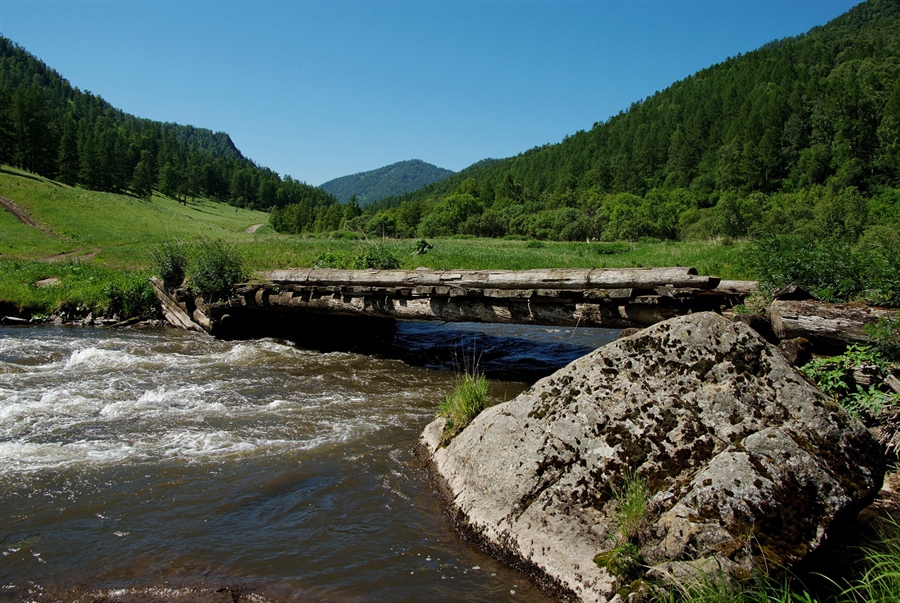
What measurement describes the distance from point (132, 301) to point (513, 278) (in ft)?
42.2

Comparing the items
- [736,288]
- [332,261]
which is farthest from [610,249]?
[736,288]

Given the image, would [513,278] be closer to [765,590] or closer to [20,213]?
[765,590]

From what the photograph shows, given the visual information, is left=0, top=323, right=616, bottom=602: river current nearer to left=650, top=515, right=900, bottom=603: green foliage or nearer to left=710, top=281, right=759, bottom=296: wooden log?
left=650, top=515, right=900, bottom=603: green foliage

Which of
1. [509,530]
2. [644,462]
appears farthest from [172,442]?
[644,462]

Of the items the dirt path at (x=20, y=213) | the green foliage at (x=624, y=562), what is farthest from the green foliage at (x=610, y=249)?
the dirt path at (x=20, y=213)

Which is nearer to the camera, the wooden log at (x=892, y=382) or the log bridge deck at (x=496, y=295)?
the wooden log at (x=892, y=382)

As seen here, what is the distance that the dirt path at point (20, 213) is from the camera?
4362 centimetres

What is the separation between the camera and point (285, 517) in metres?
5.46

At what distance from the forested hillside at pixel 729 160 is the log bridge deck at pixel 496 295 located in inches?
2954

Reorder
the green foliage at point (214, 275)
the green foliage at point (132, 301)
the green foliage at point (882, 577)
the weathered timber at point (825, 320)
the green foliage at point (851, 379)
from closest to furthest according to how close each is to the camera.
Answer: the green foliage at point (882, 577), the green foliage at point (851, 379), the weathered timber at point (825, 320), the green foliage at point (214, 275), the green foliage at point (132, 301)

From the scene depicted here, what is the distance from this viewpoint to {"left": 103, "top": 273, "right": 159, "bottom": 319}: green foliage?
54.9 feet

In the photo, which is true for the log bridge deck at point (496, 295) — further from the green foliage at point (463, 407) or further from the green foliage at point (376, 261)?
the green foliage at point (463, 407)

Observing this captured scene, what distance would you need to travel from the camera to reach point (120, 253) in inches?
1128

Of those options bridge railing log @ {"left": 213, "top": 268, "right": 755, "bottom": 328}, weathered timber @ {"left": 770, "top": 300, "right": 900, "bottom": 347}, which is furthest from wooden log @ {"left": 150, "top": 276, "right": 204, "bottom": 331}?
weathered timber @ {"left": 770, "top": 300, "right": 900, "bottom": 347}
